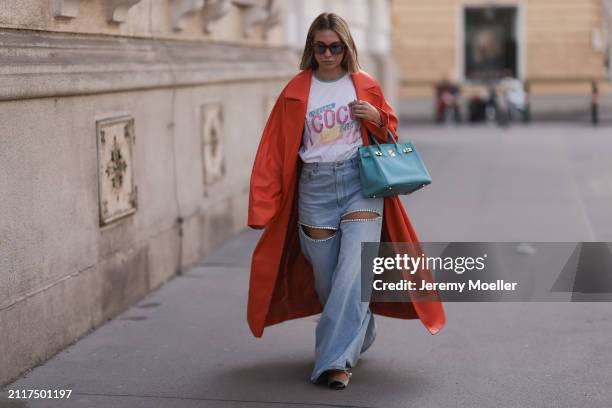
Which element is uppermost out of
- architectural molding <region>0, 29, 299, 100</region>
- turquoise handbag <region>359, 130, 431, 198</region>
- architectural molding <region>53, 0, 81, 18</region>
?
architectural molding <region>53, 0, 81, 18</region>

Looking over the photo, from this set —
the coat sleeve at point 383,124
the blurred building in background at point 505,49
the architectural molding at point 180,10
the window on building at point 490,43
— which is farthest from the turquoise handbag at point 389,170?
the window on building at point 490,43

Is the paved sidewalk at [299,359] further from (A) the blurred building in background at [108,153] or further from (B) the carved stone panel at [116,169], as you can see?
(B) the carved stone panel at [116,169]

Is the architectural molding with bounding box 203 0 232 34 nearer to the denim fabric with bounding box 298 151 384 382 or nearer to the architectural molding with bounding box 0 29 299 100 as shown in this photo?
the architectural molding with bounding box 0 29 299 100

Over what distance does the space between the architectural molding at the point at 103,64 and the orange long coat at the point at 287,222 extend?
1.23m

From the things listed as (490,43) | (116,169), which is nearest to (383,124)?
(116,169)

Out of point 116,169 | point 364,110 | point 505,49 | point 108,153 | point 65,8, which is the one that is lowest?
point 116,169

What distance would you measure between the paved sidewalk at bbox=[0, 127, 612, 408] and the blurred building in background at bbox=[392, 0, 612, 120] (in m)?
27.2

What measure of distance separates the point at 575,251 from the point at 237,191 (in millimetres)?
3194

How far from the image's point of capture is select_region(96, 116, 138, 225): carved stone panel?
723cm

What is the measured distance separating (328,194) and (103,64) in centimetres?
214

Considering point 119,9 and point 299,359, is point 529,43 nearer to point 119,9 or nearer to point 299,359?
point 119,9

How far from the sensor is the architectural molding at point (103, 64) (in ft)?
19.6

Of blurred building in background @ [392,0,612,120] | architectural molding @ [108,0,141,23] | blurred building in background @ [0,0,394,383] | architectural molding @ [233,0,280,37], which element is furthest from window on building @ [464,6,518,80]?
architectural molding @ [108,0,141,23]

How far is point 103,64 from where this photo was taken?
285 inches
